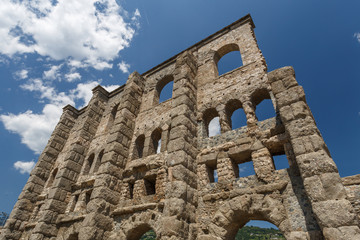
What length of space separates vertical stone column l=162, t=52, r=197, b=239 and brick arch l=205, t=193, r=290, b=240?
83 centimetres

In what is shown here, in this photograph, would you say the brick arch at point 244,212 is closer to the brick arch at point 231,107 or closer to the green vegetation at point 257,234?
the brick arch at point 231,107

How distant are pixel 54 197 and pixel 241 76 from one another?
10.1 metres

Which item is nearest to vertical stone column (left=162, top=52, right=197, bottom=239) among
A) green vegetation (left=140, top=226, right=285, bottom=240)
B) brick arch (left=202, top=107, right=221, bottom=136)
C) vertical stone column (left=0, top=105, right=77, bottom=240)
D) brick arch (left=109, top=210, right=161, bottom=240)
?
brick arch (left=202, top=107, right=221, bottom=136)

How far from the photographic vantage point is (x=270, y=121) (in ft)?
23.4

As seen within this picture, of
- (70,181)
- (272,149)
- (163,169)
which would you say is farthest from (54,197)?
(272,149)

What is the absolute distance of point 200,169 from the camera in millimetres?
7641

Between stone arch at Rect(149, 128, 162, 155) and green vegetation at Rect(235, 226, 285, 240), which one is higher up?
green vegetation at Rect(235, 226, 285, 240)

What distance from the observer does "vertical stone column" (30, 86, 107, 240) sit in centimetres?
980

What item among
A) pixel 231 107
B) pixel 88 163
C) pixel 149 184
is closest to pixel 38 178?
pixel 88 163

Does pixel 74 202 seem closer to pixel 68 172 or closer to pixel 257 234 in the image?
pixel 68 172

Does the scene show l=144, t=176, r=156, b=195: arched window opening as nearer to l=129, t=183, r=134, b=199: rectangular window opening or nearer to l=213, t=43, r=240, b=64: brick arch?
l=129, t=183, r=134, b=199: rectangular window opening

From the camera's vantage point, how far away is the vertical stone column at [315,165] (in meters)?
4.15

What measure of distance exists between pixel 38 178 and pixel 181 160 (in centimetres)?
1128

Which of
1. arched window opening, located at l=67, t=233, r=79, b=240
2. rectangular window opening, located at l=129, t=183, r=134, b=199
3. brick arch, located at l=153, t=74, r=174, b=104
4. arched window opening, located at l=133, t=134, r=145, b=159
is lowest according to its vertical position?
arched window opening, located at l=67, t=233, r=79, b=240
